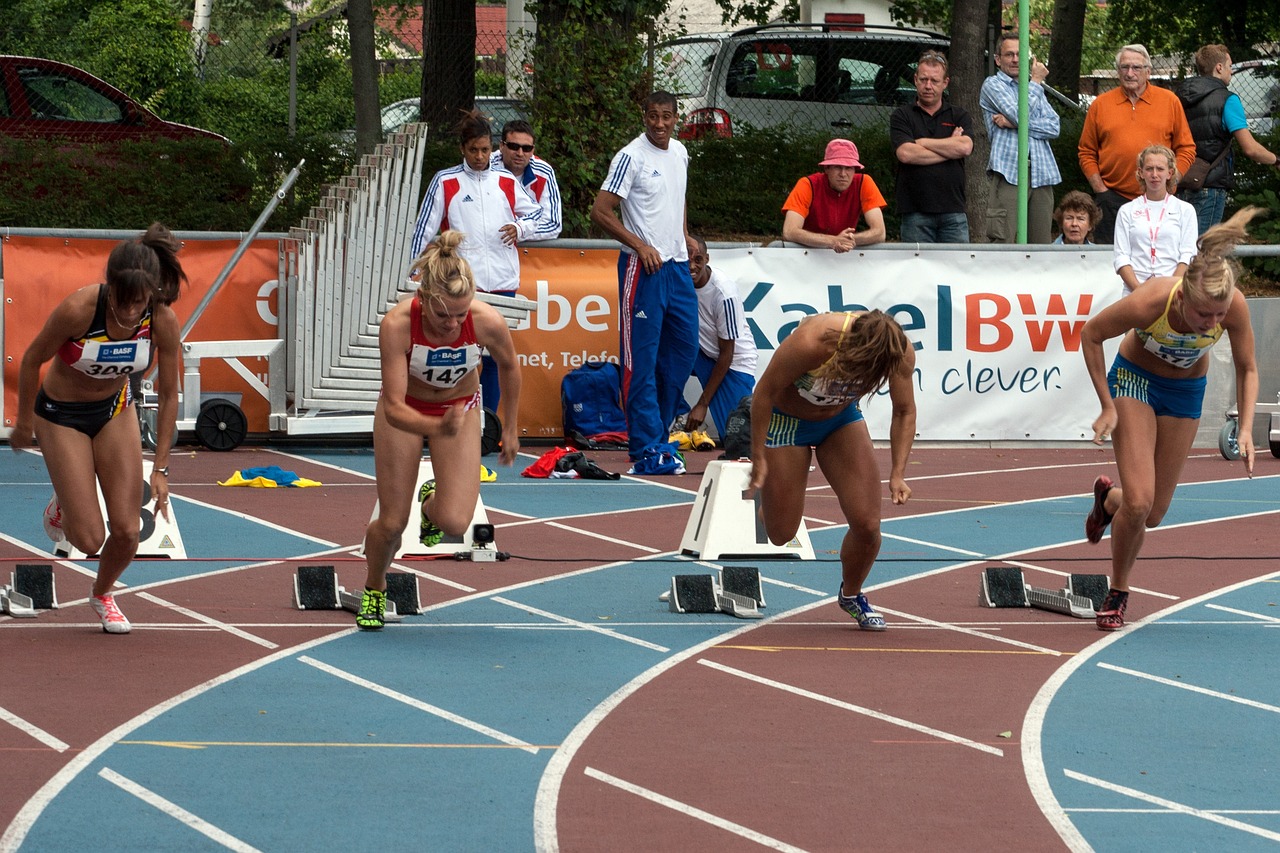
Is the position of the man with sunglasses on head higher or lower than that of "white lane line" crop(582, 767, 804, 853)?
higher

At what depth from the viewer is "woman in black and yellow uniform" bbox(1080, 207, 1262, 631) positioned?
314 inches

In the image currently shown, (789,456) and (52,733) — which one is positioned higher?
(789,456)

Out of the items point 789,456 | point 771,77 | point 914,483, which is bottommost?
point 914,483

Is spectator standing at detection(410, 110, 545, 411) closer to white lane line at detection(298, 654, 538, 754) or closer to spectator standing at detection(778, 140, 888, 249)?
spectator standing at detection(778, 140, 888, 249)

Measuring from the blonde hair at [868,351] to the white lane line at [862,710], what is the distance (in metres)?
1.25

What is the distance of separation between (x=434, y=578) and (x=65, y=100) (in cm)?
1053

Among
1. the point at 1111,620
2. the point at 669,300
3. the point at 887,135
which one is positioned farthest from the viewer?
the point at 887,135

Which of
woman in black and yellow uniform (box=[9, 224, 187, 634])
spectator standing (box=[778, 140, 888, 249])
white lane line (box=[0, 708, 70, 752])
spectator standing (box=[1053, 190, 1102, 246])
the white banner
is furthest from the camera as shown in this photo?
spectator standing (box=[1053, 190, 1102, 246])

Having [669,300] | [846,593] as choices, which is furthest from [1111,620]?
[669,300]

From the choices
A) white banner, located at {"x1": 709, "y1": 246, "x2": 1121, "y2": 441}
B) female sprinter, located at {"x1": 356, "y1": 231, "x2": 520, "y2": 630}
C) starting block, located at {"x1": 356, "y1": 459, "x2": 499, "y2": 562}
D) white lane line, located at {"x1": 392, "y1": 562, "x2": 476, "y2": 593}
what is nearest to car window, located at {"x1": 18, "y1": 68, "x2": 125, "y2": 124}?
white banner, located at {"x1": 709, "y1": 246, "x2": 1121, "y2": 441}

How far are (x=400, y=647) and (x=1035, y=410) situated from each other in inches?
320

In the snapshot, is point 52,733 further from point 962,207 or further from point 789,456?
point 962,207

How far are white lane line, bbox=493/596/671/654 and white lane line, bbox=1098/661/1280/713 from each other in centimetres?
185

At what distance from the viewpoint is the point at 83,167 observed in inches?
672
